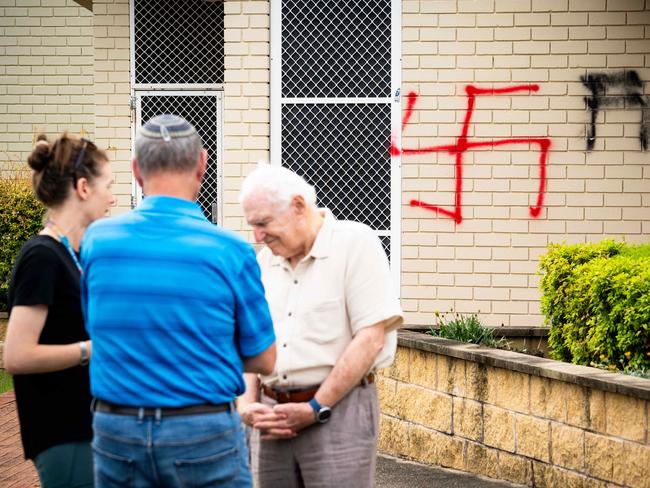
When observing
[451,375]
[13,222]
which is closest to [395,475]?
[451,375]

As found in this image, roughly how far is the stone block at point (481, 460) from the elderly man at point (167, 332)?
3.93 metres

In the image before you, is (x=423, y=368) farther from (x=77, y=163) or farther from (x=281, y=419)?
(x=77, y=163)

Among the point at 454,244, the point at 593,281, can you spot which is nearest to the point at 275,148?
the point at 454,244

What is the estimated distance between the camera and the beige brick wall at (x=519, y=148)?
10.1 m

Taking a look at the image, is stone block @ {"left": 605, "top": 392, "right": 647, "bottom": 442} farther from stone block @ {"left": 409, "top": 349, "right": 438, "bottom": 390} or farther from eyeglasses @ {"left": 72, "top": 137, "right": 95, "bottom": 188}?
eyeglasses @ {"left": 72, "top": 137, "right": 95, "bottom": 188}

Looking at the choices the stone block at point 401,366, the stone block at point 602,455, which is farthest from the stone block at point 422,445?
the stone block at point 602,455

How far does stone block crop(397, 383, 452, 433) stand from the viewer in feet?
25.0

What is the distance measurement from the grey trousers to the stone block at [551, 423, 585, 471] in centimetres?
255

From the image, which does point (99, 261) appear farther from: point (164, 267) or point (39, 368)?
point (39, 368)

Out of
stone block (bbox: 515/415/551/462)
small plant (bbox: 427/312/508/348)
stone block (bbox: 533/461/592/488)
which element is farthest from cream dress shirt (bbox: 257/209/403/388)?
small plant (bbox: 427/312/508/348)

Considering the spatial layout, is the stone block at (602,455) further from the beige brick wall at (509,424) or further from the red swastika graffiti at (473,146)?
the red swastika graffiti at (473,146)

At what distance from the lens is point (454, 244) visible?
10.2 metres

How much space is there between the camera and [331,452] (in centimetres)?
414

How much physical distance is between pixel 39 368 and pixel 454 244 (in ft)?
21.9
